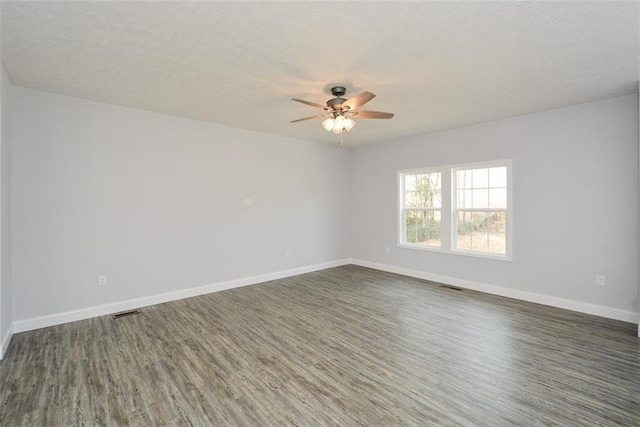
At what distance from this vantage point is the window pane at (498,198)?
458cm

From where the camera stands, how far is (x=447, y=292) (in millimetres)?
4664

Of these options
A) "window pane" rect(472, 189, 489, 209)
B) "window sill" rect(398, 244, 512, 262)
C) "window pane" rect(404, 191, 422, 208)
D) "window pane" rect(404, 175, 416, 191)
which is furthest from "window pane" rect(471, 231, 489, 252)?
"window pane" rect(404, 175, 416, 191)

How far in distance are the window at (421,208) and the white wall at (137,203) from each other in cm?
203

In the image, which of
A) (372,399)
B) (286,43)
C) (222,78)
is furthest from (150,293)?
(286,43)

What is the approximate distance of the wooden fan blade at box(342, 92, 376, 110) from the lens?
2.77 m

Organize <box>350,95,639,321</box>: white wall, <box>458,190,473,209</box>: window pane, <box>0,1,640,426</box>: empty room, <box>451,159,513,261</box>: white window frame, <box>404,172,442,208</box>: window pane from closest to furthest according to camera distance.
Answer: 1. <box>0,1,640,426</box>: empty room
2. <box>350,95,639,321</box>: white wall
3. <box>451,159,513,261</box>: white window frame
4. <box>458,190,473,209</box>: window pane
5. <box>404,172,442,208</box>: window pane

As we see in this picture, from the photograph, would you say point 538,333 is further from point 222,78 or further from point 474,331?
point 222,78

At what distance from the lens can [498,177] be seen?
4652 mm

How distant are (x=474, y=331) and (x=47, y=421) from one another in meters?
3.70

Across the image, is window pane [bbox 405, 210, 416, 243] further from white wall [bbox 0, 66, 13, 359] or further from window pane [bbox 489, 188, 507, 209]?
white wall [bbox 0, 66, 13, 359]

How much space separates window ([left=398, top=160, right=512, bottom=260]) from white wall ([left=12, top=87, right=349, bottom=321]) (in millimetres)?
2138

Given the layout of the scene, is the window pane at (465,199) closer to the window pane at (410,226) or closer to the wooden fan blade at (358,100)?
the window pane at (410,226)

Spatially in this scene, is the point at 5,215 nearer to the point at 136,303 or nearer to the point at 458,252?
the point at 136,303

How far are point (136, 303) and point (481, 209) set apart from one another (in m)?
5.33
